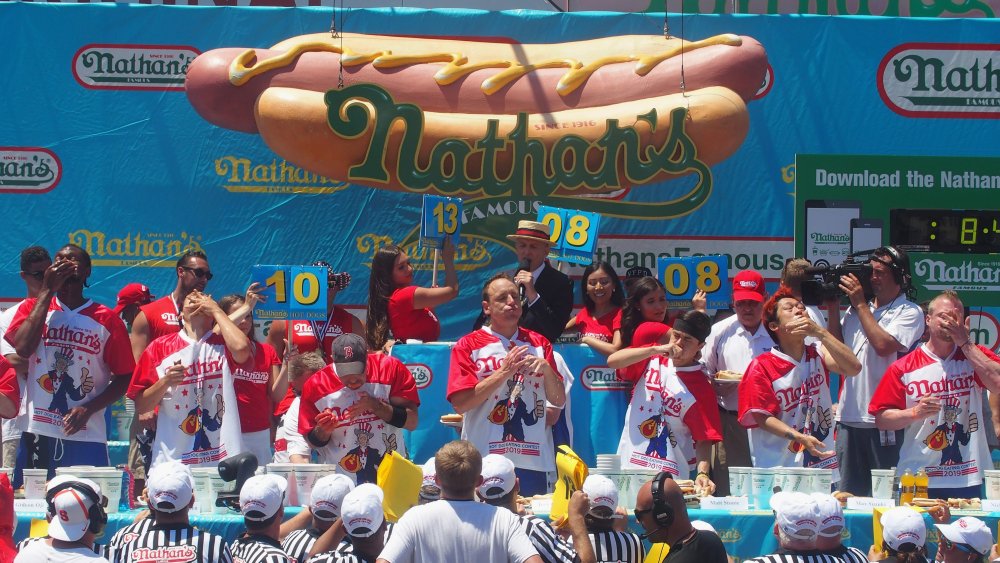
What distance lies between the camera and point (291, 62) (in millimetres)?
9773

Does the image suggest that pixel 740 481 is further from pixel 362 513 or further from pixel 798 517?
pixel 362 513

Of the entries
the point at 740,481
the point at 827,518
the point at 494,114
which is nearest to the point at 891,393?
the point at 740,481

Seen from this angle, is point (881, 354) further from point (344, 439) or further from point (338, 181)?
point (338, 181)

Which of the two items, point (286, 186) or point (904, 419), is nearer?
point (904, 419)

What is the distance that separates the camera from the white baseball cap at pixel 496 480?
4.87 m

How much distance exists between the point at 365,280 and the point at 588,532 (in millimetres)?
5160

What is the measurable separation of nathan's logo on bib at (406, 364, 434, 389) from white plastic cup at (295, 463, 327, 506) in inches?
72.2

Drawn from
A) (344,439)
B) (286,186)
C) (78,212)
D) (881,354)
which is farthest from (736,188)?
(78,212)

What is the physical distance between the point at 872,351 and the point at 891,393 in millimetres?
848

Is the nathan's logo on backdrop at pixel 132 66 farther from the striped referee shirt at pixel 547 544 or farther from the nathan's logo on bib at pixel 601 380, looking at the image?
the striped referee shirt at pixel 547 544

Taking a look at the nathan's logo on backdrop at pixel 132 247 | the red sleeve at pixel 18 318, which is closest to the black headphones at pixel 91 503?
the red sleeve at pixel 18 318

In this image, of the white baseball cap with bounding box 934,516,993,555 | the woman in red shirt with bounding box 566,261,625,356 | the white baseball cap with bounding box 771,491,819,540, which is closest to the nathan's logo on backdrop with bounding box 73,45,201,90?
the woman in red shirt with bounding box 566,261,625,356

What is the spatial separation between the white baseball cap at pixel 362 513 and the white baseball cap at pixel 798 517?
1511mm

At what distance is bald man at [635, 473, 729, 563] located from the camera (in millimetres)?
4789
